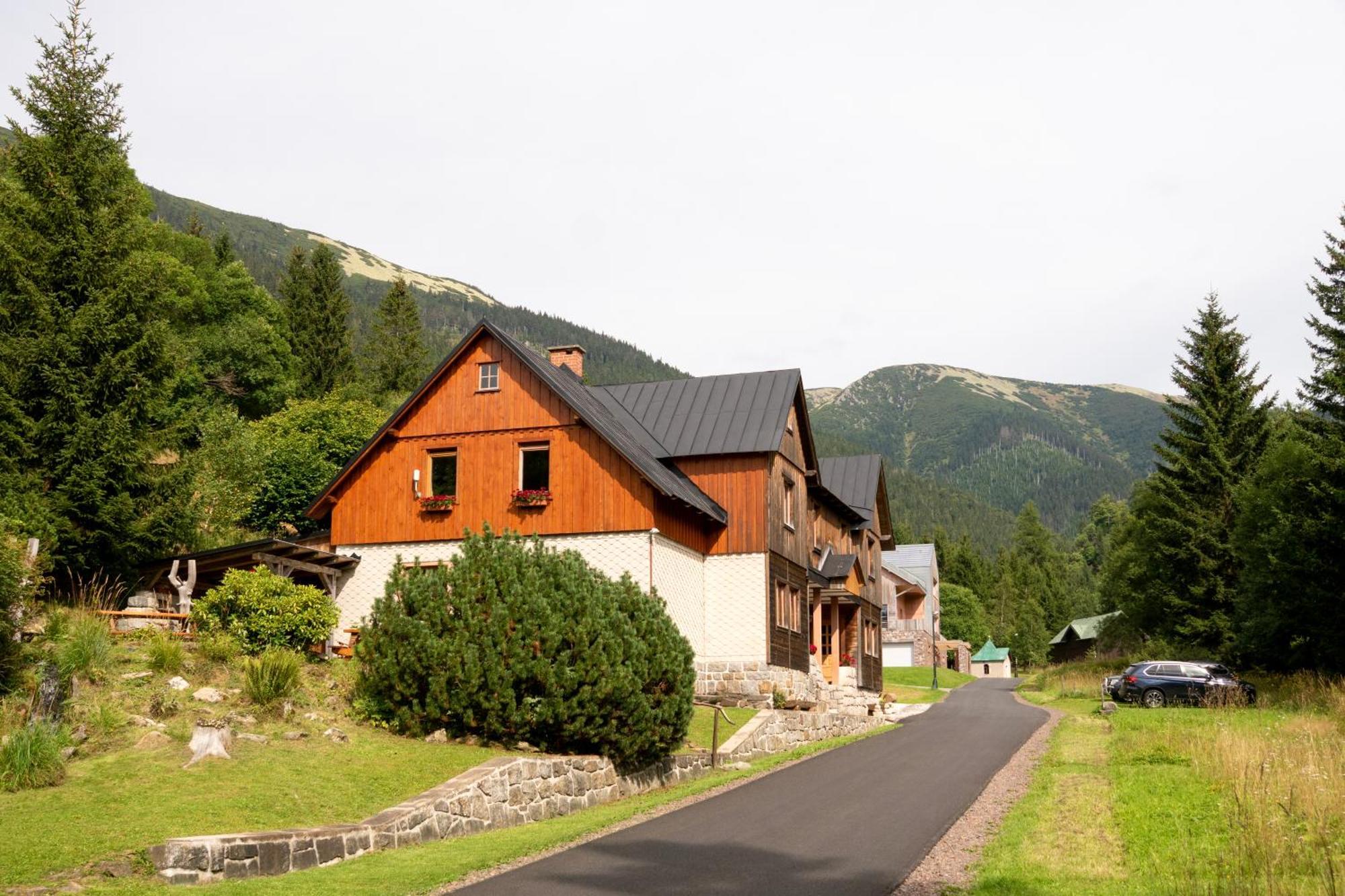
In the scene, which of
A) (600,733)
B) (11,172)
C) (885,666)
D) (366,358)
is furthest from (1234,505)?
(366,358)

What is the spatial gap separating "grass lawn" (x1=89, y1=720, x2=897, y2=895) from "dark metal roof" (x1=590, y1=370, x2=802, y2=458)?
48.7ft

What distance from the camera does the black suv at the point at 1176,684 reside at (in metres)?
33.1

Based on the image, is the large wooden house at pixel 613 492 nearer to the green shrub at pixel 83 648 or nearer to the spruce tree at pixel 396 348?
the green shrub at pixel 83 648

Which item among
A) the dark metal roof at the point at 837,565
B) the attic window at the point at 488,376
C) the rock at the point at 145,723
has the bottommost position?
the rock at the point at 145,723

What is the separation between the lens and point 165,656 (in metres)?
18.4

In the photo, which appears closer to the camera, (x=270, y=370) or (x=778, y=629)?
(x=778, y=629)

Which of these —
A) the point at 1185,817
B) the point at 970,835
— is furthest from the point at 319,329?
the point at 1185,817

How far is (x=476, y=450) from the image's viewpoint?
2983 cm

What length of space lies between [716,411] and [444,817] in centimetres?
1997

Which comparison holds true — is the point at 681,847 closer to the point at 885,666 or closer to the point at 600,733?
the point at 600,733

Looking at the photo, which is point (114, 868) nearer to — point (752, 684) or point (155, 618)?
point (155, 618)

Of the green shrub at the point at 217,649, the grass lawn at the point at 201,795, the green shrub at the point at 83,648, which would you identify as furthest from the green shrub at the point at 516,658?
the green shrub at the point at 83,648

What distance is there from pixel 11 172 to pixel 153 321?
15.9ft

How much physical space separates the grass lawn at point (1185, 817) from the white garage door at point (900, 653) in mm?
51100
